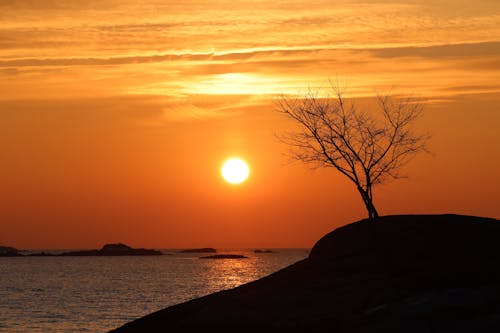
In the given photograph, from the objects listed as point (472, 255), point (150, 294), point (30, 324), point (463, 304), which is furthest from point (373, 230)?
point (150, 294)

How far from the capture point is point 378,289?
32031mm

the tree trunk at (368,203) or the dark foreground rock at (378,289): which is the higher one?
the tree trunk at (368,203)

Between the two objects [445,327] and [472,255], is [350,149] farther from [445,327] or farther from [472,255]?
[445,327]

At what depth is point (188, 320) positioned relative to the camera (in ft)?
109

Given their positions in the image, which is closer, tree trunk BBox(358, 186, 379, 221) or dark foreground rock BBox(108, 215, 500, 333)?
dark foreground rock BBox(108, 215, 500, 333)

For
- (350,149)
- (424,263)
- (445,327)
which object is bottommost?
(445,327)

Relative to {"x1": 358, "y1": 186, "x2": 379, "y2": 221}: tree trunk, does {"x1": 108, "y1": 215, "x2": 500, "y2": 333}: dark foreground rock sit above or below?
below

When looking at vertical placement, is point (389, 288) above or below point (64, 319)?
below

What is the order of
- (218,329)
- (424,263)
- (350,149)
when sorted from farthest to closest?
(350,149), (424,263), (218,329)

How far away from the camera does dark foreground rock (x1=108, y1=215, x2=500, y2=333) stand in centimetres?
2759

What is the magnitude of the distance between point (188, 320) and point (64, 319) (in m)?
61.6

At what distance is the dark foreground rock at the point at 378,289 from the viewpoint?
27.6m

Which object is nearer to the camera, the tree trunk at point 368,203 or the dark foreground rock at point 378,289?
the dark foreground rock at point 378,289

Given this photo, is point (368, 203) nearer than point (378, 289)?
No
